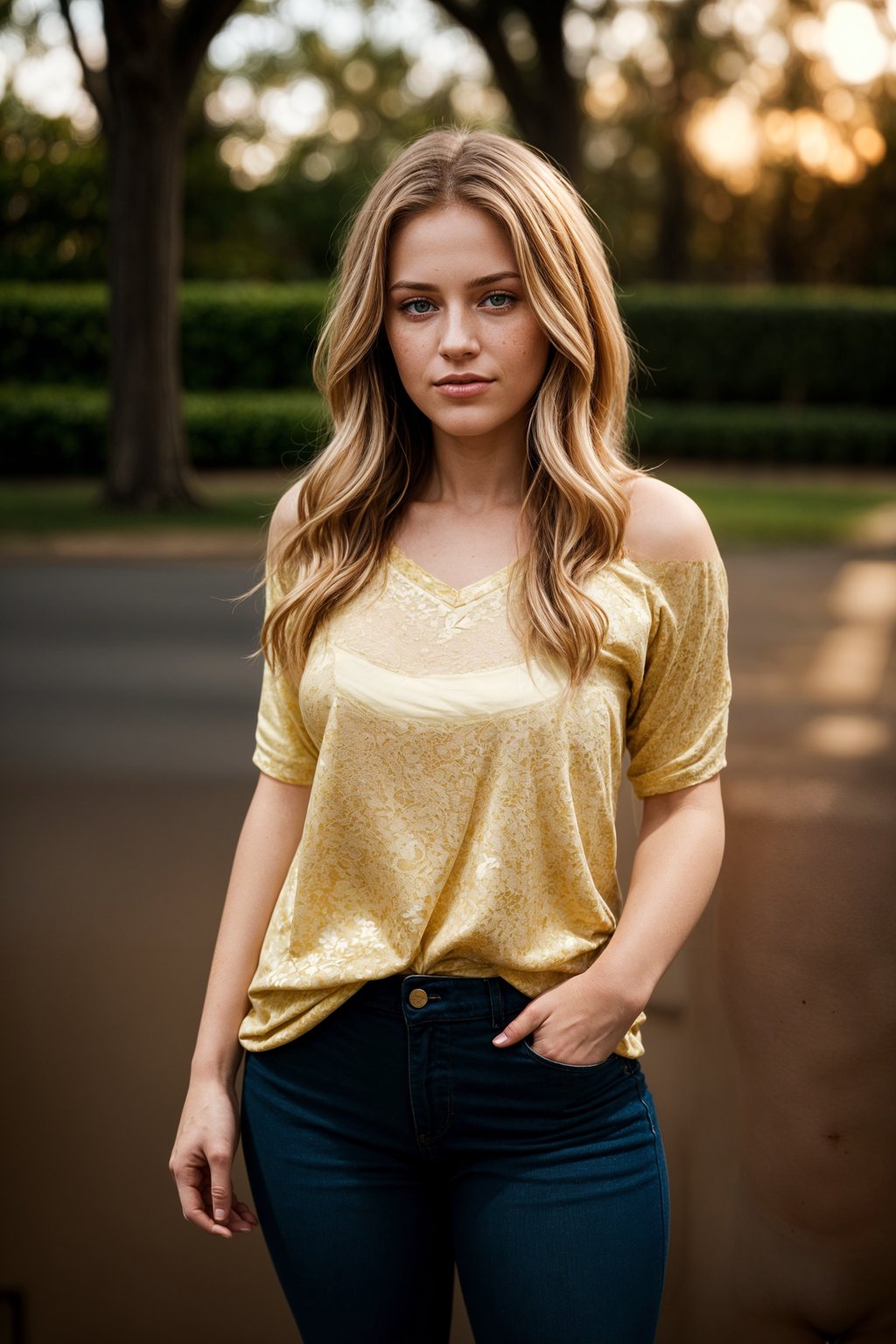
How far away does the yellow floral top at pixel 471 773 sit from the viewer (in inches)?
39.8

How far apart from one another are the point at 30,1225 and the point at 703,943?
43.3 inches

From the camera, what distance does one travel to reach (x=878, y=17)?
813cm

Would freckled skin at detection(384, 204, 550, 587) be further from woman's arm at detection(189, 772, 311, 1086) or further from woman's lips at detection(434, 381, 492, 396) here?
woman's arm at detection(189, 772, 311, 1086)

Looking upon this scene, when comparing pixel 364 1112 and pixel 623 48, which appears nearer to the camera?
pixel 364 1112

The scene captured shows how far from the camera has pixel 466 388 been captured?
1056mm

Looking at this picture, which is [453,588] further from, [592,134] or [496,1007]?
[592,134]

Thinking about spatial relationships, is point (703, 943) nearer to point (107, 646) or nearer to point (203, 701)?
point (203, 701)

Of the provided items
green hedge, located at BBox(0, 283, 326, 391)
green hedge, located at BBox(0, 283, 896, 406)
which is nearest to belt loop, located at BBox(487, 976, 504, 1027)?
green hedge, located at BBox(0, 283, 326, 391)

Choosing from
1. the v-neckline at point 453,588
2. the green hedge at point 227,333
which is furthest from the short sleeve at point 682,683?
the green hedge at point 227,333

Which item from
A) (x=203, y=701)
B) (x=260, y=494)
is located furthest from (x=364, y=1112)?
(x=260, y=494)

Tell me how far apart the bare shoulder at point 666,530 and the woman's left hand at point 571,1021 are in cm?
33

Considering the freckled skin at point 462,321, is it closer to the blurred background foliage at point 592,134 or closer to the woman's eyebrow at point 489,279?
the woman's eyebrow at point 489,279

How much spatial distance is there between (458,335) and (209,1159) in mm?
685

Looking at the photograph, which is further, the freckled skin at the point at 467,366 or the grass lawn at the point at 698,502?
the grass lawn at the point at 698,502
